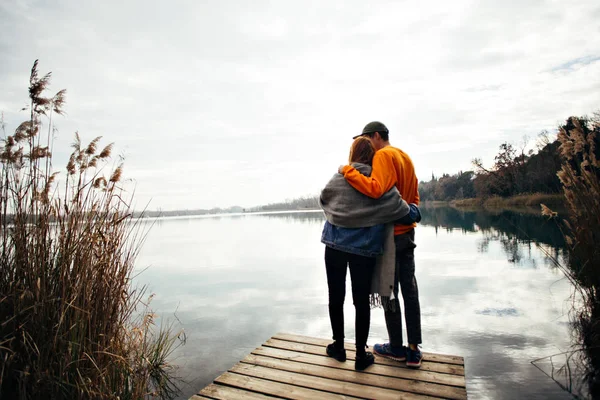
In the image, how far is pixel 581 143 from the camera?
319 cm

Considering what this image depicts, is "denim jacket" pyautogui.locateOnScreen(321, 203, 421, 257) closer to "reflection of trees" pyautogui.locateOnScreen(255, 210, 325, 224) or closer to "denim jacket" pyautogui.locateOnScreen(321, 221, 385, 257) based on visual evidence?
"denim jacket" pyautogui.locateOnScreen(321, 221, 385, 257)

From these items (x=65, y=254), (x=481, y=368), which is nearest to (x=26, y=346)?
(x=65, y=254)

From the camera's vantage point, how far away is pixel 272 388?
2.34 m

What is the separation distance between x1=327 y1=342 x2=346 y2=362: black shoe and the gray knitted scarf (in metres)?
0.50

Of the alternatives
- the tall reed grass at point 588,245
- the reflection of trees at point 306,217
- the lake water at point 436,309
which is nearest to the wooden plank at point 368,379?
the lake water at point 436,309

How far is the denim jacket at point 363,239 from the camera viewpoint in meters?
2.34

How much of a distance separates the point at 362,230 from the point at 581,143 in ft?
7.95

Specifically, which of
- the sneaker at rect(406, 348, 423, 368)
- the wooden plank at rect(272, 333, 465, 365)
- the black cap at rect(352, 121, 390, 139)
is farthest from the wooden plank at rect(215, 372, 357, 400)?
the black cap at rect(352, 121, 390, 139)

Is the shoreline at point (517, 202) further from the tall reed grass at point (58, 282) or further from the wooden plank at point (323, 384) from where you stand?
the tall reed grass at point (58, 282)

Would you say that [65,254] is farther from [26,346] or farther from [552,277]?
[552,277]

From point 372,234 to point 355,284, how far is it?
364mm

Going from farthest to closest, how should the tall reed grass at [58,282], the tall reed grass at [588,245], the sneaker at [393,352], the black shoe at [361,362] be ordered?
the tall reed grass at [588,245] < the sneaker at [393,352] < the black shoe at [361,362] < the tall reed grass at [58,282]

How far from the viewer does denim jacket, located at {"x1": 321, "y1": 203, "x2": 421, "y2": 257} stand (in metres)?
2.34

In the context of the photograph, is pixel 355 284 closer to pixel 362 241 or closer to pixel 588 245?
pixel 362 241
